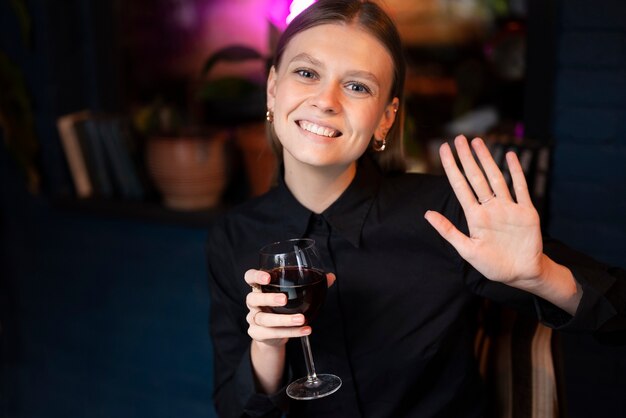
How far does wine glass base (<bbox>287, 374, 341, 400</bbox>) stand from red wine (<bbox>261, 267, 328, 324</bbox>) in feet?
0.51

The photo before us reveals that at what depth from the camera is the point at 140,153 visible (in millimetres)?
2760

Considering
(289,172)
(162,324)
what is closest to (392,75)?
(289,172)

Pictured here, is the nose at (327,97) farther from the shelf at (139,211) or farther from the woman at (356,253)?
the shelf at (139,211)

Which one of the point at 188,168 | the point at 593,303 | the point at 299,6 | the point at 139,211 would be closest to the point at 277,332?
the point at 593,303

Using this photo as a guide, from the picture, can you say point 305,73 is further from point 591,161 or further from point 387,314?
point 591,161

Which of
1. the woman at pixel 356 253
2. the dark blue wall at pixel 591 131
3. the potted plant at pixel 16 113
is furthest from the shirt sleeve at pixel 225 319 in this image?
the potted plant at pixel 16 113

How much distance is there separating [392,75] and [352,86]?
4.6 inches

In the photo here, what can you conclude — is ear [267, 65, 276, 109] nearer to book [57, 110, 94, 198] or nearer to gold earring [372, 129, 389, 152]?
gold earring [372, 129, 389, 152]

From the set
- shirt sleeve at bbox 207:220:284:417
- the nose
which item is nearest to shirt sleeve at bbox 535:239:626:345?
the nose

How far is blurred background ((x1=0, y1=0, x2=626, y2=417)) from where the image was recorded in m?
2.56

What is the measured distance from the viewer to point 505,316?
158 cm

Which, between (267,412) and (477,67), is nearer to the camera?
(267,412)

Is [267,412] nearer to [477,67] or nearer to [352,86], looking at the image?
[352,86]

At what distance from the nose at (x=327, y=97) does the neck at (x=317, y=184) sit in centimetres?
17
